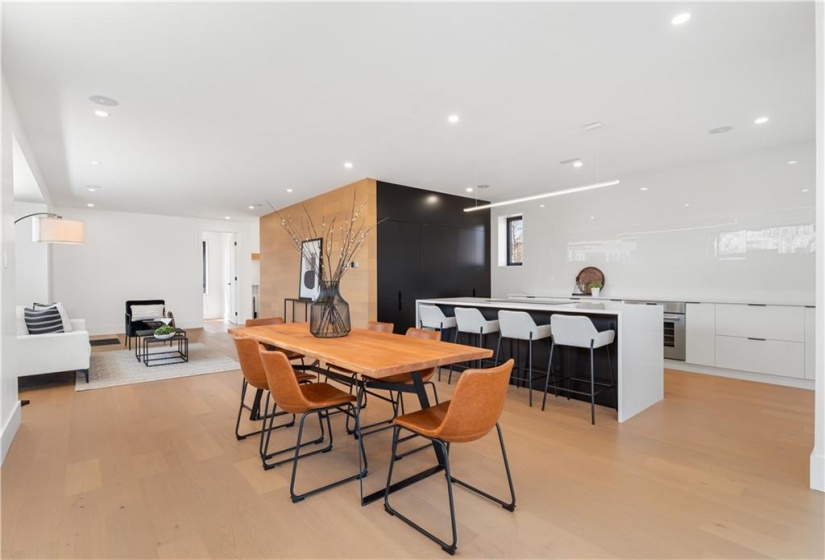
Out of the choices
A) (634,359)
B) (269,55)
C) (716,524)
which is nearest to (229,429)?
(269,55)

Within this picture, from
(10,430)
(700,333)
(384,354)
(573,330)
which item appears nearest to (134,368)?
(10,430)

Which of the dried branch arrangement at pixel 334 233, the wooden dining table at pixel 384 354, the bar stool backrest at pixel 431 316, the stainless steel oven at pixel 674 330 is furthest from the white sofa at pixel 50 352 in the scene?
the stainless steel oven at pixel 674 330

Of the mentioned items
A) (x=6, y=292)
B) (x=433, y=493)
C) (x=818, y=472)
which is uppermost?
(x=6, y=292)

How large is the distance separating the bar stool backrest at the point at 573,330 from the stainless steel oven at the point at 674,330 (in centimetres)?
247

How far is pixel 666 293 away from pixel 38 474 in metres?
6.65

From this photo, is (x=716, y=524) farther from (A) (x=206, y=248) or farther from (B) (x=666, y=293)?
(A) (x=206, y=248)

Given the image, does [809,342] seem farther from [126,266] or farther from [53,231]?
[126,266]

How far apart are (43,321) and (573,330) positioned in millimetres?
5878

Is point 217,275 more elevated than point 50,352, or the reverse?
point 217,275

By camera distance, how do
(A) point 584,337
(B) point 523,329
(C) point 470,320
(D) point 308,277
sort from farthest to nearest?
(D) point 308,277 < (C) point 470,320 < (B) point 523,329 < (A) point 584,337

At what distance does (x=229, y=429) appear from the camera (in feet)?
10.9

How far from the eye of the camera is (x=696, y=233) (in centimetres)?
550

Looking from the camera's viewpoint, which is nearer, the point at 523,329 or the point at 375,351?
the point at 375,351

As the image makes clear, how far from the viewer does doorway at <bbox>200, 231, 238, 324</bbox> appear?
11711 mm
